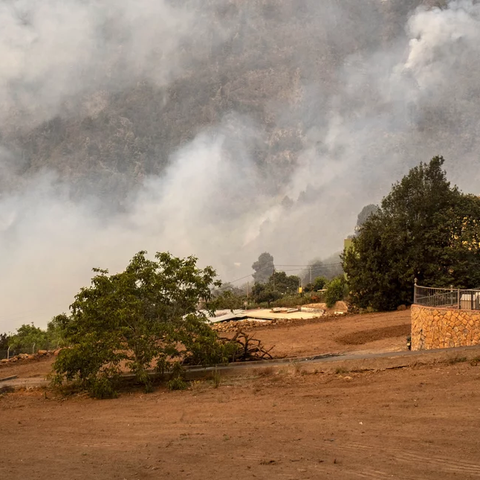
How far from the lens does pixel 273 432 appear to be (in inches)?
393

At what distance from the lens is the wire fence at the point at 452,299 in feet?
59.0

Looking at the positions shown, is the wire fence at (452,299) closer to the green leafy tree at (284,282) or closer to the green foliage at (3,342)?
the green foliage at (3,342)

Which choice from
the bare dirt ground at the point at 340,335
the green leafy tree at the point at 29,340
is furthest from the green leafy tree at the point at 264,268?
the bare dirt ground at the point at 340,335

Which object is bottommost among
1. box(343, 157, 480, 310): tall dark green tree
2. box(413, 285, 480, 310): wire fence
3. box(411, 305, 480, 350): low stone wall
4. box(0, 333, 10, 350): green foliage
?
box(0, 333, 10, 350): green foliage

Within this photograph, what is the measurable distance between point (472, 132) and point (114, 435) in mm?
180511

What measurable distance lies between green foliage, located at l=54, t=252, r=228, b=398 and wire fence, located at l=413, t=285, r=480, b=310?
7084 millimetres

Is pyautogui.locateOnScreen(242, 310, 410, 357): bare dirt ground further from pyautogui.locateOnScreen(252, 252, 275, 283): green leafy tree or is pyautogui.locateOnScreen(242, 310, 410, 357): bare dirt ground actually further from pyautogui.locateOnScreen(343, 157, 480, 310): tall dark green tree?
pyautogui.locateOnScreen(252, 252, 275, 283): green leafy tree

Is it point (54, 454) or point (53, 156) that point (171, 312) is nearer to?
point (54, 454)

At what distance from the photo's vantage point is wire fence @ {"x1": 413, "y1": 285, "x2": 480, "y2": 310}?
18.0m

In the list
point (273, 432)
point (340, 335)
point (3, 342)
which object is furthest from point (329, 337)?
point (3, 342)

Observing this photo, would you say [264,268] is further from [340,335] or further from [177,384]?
[177,384]

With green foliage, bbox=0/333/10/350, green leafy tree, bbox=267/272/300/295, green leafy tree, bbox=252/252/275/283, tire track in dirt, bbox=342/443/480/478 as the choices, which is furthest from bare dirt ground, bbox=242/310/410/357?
green leafy tree, bbox=252/252/275/283

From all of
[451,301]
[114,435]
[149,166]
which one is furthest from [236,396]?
[149,166]

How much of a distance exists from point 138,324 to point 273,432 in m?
8.07
